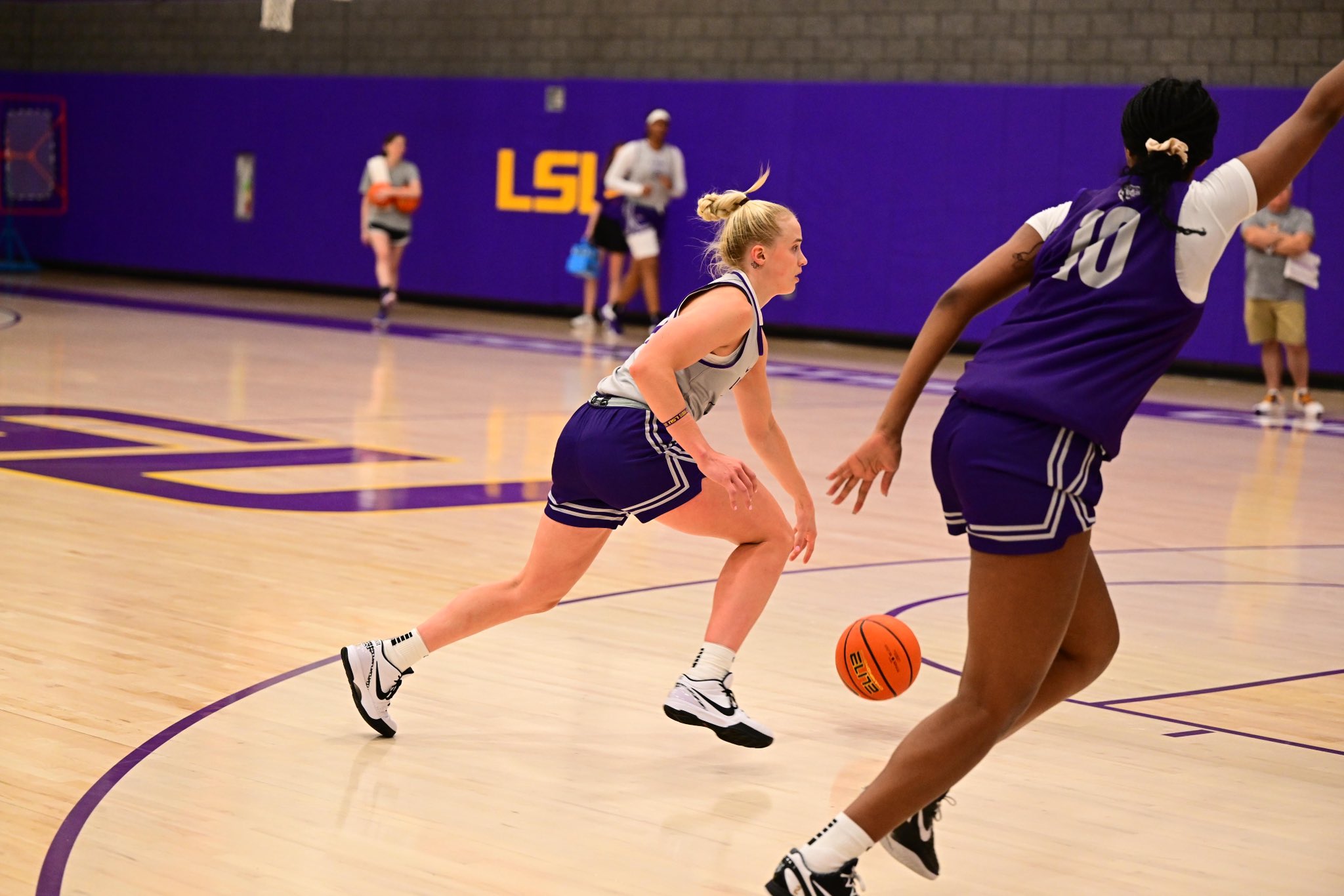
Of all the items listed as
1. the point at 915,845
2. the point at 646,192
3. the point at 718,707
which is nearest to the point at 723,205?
the point at 718,707

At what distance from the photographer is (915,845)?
3.70m

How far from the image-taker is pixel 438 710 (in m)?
4.99

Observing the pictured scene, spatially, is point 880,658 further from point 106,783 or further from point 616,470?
point 106,783

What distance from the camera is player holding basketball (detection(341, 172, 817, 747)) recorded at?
4555 mm

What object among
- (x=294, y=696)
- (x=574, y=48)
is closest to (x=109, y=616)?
(x=294, y=696)

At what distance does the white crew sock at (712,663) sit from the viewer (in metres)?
4.70

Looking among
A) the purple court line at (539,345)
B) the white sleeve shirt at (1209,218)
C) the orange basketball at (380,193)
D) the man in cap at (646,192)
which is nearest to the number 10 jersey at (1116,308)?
the white sleeve shirt at (1209,218)

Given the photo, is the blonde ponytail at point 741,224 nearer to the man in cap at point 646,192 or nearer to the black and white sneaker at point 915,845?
the black and white sneaker at point 915,845

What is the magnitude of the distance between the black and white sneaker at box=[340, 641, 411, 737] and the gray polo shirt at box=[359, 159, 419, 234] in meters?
13.9

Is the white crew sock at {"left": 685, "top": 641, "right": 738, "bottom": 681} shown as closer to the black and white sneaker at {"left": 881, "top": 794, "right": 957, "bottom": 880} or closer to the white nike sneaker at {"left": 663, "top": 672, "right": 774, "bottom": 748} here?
the white nike sneaker at {"left": 663, "top": 672, "right": 774, "bottom": 748}

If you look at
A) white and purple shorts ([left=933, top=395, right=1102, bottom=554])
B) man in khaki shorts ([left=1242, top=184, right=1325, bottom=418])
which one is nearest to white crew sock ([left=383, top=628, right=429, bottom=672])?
white and purple shorts ([left=933, top=395, right=1102, bottom=554])

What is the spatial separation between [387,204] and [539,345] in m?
2.29

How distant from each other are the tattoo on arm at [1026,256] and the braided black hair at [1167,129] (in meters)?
0.21

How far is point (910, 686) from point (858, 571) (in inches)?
75.6
